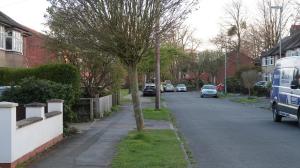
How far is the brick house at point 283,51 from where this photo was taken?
65250 mm

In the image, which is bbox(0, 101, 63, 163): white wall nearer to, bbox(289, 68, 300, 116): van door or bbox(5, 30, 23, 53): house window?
bbox(289, 68, 300, 116): van door

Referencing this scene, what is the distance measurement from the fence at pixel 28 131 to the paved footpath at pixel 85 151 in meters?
0.30

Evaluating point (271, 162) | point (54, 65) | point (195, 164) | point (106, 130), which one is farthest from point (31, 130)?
point (54, 65)

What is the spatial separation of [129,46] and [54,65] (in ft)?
23.9

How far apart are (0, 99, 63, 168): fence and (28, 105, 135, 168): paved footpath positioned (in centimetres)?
30

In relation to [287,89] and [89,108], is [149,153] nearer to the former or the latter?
[287,89]

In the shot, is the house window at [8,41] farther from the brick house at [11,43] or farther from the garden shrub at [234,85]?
the garden shrub at [234,85]

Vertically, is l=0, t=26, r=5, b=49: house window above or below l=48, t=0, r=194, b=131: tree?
above

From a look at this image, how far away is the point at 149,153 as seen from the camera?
12391mm

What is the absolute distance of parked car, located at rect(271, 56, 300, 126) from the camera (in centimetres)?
2111

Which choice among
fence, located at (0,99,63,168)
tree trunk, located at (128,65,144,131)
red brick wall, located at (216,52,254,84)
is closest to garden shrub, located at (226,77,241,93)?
red brick wall, located at (216,52,254,84)

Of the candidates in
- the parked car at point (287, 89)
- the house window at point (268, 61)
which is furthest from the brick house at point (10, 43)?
the house window at point (268, 61)

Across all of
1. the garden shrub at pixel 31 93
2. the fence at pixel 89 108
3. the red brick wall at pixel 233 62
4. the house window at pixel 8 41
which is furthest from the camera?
the red brick wall at pixel 233 62

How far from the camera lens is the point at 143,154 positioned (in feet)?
40.1
